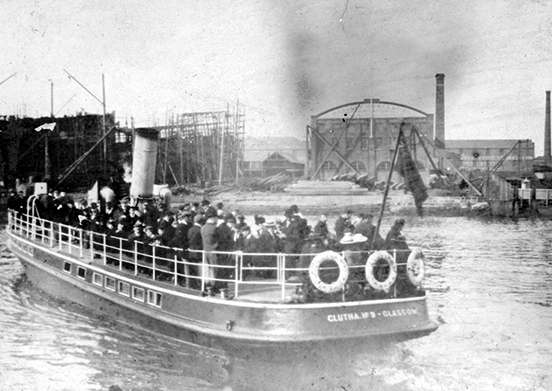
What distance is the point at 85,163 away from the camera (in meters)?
46.4

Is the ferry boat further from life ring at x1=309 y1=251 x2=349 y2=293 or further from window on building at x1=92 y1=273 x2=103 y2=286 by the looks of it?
window on building at x1=92 y1=273 x2=103 y2=286

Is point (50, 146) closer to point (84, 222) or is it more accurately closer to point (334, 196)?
point (334, 196)

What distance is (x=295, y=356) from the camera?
9.01 meters

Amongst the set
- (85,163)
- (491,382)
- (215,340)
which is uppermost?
(85,163)

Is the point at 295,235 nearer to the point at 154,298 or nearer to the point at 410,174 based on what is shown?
the point at 410,174

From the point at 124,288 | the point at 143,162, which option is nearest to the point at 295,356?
the point at 124,288

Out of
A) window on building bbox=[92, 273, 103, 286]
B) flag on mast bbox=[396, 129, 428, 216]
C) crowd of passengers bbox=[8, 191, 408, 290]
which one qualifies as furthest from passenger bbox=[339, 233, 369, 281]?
window on building bbox=[92, 273, 103, 286]

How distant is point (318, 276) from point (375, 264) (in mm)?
1060

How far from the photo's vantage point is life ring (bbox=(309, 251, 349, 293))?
8.74 metres

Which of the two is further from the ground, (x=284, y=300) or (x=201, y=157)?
(x=201, y=157)

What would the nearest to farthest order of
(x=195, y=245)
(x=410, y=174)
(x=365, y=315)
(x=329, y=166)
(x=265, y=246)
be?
(x=365, y=315), (x=410, y=174), (x=265, y=246), (x=195, y=245), (x=329, y=166)

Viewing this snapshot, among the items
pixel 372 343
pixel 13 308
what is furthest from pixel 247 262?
pixel 13 308

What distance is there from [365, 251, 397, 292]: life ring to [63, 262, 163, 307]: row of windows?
4.53 m

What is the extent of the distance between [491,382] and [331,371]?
328cm
